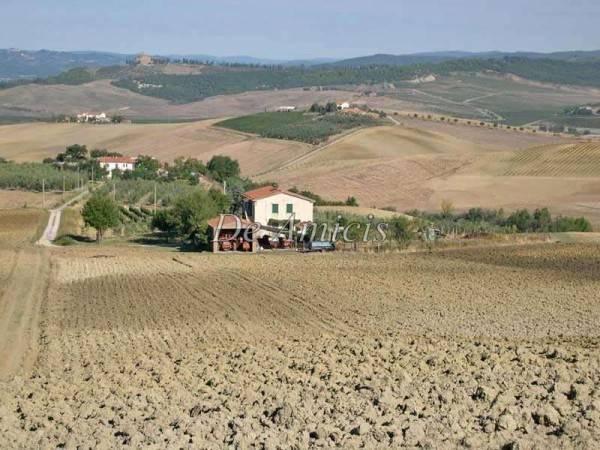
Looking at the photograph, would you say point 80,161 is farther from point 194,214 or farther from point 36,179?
point 194,214

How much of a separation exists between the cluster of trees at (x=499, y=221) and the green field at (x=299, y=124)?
4583cm

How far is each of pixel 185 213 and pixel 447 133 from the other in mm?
74659

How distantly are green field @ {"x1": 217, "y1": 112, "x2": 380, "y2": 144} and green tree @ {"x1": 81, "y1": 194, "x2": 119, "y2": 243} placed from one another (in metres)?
57.6

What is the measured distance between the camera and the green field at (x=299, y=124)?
395ft

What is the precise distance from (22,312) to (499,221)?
42.5 m

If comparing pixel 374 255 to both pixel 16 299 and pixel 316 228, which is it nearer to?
pixel 316 228

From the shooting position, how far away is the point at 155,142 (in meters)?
129

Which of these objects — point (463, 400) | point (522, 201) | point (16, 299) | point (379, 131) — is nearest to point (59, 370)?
point (463, 400)

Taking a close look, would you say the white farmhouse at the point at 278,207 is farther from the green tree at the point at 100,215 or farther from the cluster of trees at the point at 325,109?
the cluster of trees at the point at 325,109

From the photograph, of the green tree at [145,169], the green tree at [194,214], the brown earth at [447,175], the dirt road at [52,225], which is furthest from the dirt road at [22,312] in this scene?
the green tree at [145,169]

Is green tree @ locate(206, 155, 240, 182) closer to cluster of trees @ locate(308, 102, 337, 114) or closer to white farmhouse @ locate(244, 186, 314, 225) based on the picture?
white farmhouse @ locate(244, 186, 314, 225)

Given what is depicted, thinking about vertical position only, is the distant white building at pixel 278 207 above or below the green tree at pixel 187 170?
above

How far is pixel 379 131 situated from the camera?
11962 centimetres

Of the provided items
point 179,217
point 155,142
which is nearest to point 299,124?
point 155,142
